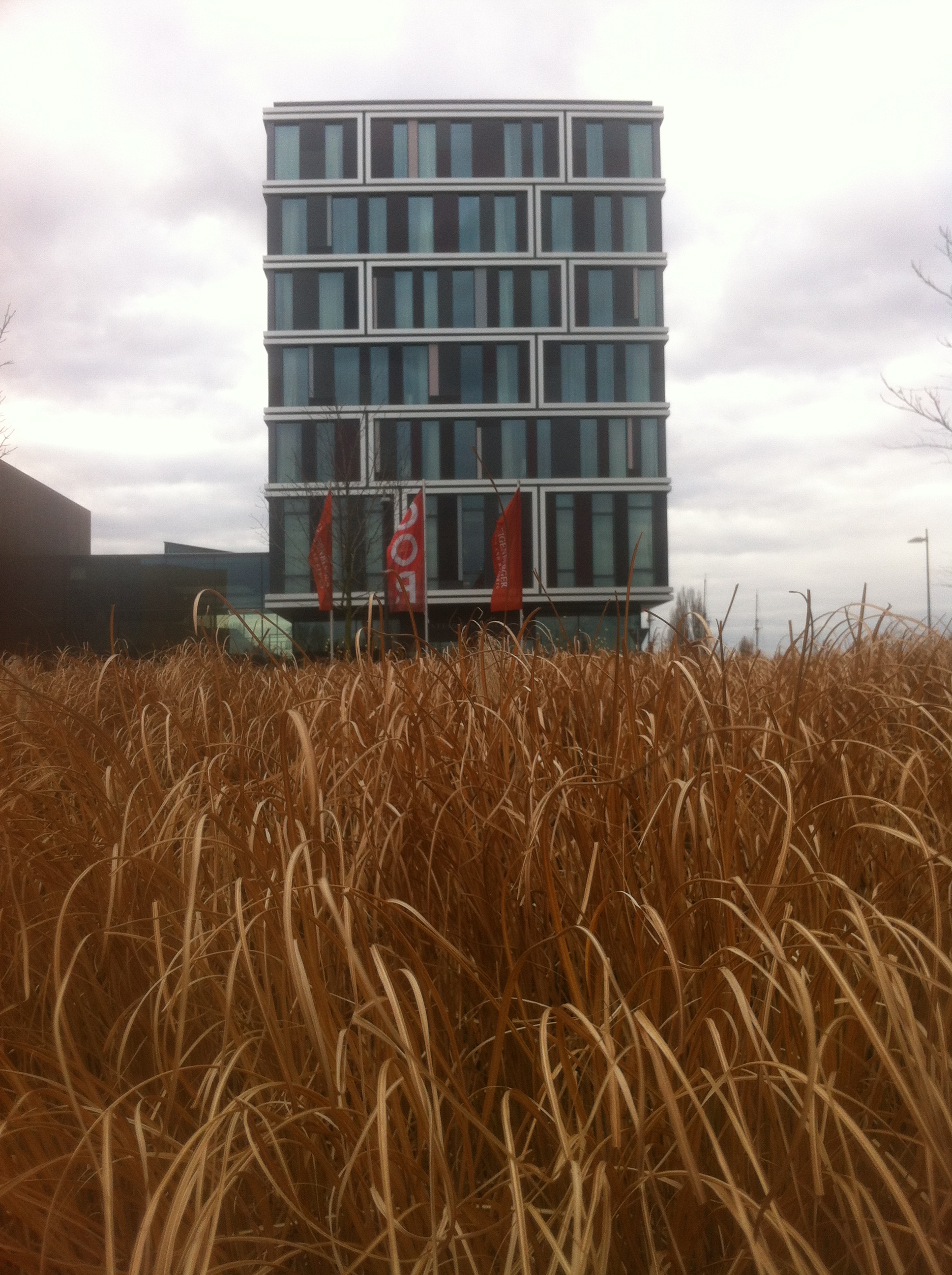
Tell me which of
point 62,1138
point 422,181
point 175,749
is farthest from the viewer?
point 422,181

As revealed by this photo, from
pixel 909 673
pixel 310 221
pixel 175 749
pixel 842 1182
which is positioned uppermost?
pixel 310 221

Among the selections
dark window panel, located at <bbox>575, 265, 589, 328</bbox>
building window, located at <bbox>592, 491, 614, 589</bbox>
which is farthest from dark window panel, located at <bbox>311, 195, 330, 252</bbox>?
building window, located at <bbox>592, 491, 614, 589</bbox>

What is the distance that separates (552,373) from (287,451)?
1107 cm

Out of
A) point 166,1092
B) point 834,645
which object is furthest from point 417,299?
point 166,1092

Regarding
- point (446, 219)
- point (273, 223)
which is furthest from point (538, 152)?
point (273, 223)

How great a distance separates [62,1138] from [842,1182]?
1.09m

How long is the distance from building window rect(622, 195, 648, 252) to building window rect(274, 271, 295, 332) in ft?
45.0

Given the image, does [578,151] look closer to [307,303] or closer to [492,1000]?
[307,303]

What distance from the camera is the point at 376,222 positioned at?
36625 millimetres

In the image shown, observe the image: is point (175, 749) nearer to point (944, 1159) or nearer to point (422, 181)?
point (944, 1159)

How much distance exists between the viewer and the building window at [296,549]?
113ft

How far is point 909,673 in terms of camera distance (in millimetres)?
3508

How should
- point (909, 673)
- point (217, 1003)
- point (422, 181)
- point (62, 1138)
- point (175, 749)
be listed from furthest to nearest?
1. point (422, 181)
2. point (909, 673)
3. point (175, 749)
4. point (217, 1003)
5. point (62, 1138)

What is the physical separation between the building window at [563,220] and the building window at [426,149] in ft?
16.9
